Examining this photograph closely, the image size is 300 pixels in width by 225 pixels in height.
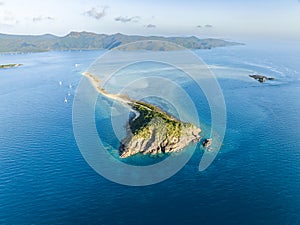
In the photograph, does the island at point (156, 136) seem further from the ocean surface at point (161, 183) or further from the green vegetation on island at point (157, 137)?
the ocean surface at point (161, 183)

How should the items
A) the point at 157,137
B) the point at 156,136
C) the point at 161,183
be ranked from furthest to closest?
the point at 156,136, the point at 157,137, the point at 161,183

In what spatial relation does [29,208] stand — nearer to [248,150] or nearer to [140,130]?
[140,130]

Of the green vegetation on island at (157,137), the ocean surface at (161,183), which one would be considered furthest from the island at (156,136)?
the ocean surface at (161,183)

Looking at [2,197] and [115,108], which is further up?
[115,108]

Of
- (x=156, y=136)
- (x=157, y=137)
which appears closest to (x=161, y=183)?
(x=157, y=137)

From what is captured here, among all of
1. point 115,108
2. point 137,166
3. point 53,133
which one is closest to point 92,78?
point 115,108

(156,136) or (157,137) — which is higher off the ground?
(156,136)

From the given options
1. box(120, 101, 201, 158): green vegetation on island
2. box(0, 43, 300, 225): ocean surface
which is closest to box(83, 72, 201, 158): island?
box(120, 101, 201, 158): green vegetation on island

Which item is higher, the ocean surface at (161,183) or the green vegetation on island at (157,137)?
the green vegetation on island at (157,137)

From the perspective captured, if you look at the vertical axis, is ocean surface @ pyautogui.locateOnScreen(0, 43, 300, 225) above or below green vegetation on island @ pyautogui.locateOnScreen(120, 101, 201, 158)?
below

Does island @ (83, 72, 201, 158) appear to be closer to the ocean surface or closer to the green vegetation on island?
the green vegetation on island

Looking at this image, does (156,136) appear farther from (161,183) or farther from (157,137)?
(161,183)
